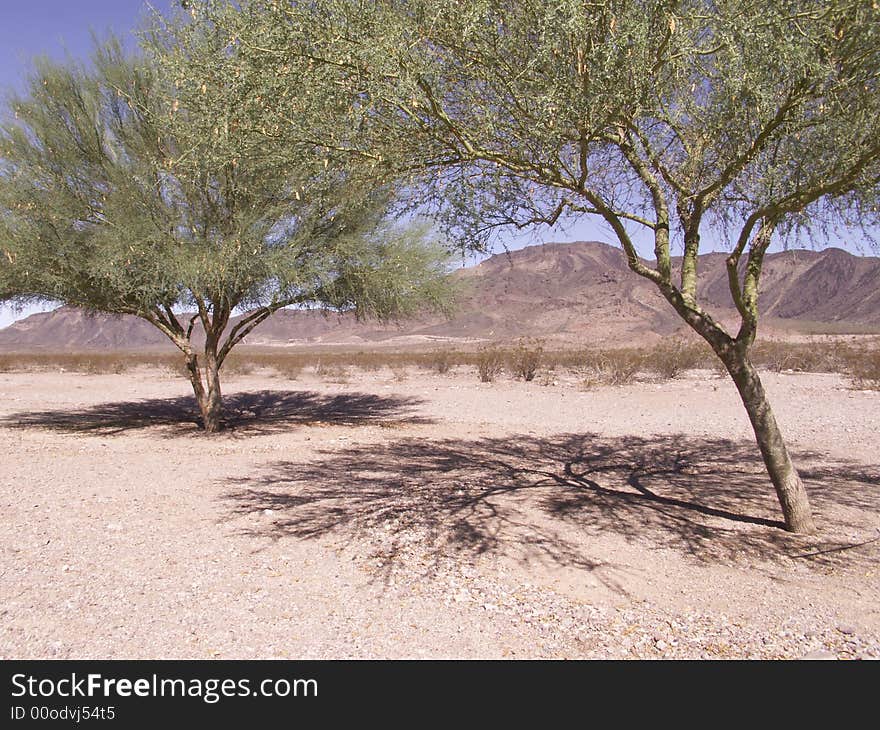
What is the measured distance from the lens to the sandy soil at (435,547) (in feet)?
12.7

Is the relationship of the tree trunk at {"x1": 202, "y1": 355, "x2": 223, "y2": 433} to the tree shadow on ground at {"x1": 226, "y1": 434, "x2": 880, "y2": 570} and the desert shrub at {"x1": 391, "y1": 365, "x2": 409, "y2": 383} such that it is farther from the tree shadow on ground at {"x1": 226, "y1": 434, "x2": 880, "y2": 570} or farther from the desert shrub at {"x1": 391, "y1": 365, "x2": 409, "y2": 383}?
the desert shrub at {"x1": 391, "y1": 365, "x2": 409, "y2": 383}

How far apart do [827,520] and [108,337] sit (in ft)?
536

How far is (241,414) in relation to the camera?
1617 centimetres

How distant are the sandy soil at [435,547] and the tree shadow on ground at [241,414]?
1479mm

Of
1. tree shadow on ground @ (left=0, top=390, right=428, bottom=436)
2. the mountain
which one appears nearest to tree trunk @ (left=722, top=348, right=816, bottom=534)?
tree shadow on ground @ (left=0, top=390, right=428, bottom=436)

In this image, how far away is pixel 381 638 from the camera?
3.85 m

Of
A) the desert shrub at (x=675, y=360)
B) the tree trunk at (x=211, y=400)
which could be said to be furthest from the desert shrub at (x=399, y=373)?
the tree trunk at (x=211, y=400)

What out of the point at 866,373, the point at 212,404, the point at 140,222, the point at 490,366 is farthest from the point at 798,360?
the point at 140,222

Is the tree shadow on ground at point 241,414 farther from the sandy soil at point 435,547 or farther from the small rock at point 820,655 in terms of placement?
the small rock at point 820,655

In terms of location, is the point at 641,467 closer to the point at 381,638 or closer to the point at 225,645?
the point at 381,638

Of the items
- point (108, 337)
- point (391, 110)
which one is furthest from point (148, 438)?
point (108, 337)

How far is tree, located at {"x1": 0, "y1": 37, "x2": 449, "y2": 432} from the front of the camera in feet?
33.2

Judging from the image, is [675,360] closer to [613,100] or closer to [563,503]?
[563,503]

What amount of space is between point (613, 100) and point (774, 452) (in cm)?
332
